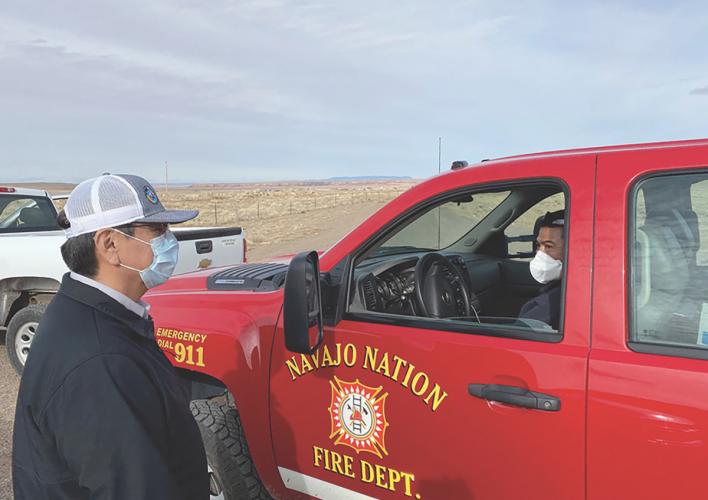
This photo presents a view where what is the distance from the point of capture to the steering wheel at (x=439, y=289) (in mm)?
2399

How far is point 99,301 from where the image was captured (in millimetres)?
1289

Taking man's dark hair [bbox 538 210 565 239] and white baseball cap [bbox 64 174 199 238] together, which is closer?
white baseball cap [bbox 64 174 199 238]

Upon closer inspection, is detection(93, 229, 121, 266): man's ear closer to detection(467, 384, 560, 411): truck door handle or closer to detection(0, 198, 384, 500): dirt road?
detection(467, 384, 560, 411): truck door handle

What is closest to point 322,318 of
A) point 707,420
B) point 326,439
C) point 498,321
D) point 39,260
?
point 326,439

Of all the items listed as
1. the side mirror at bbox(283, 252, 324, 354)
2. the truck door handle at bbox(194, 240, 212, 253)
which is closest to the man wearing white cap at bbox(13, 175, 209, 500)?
the side mirror at bbox(283, 252, 324, 354)

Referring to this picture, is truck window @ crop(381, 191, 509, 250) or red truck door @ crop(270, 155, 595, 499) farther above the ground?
truck window @ crop(381, 191, 509, 250)

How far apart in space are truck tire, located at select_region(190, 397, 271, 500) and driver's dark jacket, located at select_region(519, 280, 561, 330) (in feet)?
4.68

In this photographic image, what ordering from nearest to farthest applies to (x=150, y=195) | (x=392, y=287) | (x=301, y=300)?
(x=150, y=195)
(x=301, y=300)
(x=392, y=287)

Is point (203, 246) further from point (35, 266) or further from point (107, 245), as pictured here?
point (107, 245)

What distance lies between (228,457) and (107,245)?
1.47 m

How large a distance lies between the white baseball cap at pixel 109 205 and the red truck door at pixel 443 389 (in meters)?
0.93

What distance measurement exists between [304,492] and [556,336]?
1.28 meters

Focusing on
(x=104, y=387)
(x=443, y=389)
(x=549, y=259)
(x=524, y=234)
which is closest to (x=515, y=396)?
(x=443, y=389)

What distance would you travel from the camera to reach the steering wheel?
2.40 meters
